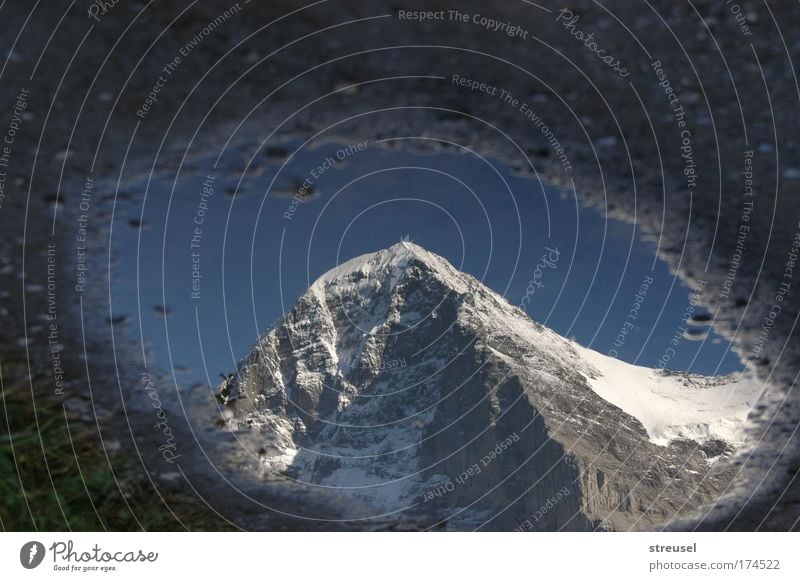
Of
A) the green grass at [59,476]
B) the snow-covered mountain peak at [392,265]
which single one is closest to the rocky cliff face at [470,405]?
the snow-covered mountain peak at [392,265]

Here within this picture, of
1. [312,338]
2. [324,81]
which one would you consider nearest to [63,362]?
[324,81]

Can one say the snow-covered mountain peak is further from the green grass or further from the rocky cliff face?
the green grass

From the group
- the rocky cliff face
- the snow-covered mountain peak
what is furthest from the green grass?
the snow-covered mountain peak

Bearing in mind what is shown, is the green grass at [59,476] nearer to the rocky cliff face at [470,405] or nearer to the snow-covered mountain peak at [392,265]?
the rocky cliff face at [470,405]

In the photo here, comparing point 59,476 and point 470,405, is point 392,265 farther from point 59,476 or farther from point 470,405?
point 59,476

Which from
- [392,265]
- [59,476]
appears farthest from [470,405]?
[59,476]

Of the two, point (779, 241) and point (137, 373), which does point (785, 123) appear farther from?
point (137, 373)

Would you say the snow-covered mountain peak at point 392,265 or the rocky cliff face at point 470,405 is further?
the snow-covered mountain peak at point 392,265
